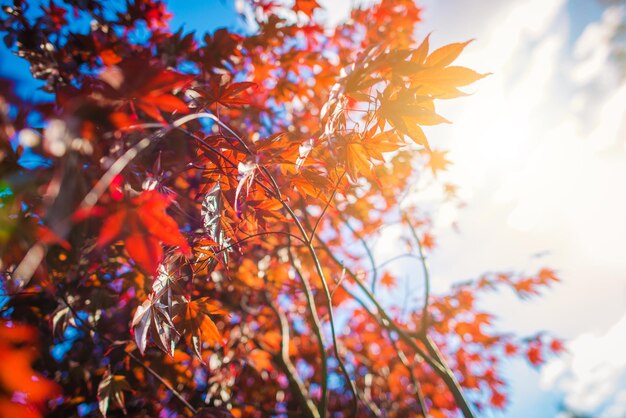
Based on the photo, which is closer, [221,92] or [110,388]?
[221,92]

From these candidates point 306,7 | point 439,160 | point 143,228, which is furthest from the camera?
point 439,160

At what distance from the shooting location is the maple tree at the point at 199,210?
687 mm

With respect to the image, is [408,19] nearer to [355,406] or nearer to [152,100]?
[152,100]

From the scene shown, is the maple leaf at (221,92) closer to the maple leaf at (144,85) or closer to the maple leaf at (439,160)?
the maple leaf at (144,85)

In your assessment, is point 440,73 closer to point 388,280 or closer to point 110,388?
point 110,388

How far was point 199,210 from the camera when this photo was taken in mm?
2252

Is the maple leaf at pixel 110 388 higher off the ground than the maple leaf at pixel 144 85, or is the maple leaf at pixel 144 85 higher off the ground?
the maple leaf at pixel 144 85

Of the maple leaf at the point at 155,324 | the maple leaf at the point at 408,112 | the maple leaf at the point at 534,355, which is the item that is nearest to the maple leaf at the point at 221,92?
the maple leaf at the point at 408,112

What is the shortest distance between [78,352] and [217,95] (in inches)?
136

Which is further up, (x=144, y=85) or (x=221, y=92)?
(x=221, y=92)

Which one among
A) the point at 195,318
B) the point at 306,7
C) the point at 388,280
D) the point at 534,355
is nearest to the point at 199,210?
the point at 195,318

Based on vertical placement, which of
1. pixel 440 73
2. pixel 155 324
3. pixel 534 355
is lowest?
pixel 155 324

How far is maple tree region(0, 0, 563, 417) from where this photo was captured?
0.69m

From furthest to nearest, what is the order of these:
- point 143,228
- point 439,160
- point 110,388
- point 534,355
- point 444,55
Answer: point 534,355 < point 439,160 < point 110,388 < point 444,55 < point 143,228
